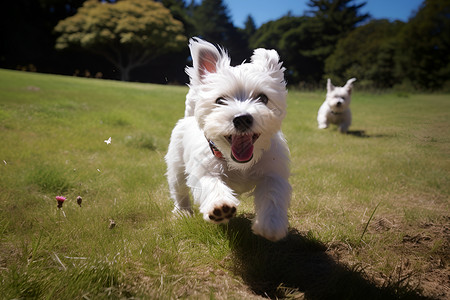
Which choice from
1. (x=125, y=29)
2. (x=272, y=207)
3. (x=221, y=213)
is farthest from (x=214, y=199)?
(x=125, y=29)

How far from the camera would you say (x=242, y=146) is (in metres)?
2.44

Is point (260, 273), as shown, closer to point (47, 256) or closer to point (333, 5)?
point (47, 256)

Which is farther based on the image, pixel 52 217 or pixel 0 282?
pixel 52 217

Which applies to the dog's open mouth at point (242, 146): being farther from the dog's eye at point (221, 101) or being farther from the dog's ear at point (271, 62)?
the dog's ear at point (271, 62)

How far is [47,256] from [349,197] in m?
3.19

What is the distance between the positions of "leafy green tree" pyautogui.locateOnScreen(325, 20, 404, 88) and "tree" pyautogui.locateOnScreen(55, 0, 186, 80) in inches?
713

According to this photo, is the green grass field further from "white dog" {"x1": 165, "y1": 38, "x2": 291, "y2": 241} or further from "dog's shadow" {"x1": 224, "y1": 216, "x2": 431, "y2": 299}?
"white dog" {"x1": 165, "y1": 38, "x2": 291, "y2": 241}

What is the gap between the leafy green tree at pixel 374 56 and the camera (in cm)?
779

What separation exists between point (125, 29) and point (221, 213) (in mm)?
26762

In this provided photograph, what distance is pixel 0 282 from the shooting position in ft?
5.40

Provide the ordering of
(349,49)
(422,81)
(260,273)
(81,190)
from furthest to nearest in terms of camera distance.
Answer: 1. (349,49)
2. (422,81)
3. (81,190)
4. (260,273)

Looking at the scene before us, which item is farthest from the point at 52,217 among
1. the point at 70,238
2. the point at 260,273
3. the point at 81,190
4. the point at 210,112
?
the point at 260,273

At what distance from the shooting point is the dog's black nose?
233 centimetres

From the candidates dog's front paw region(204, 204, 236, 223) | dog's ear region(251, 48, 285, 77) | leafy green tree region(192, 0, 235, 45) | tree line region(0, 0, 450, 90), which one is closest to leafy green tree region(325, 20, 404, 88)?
tree line region(0, 0, 450, 90)
